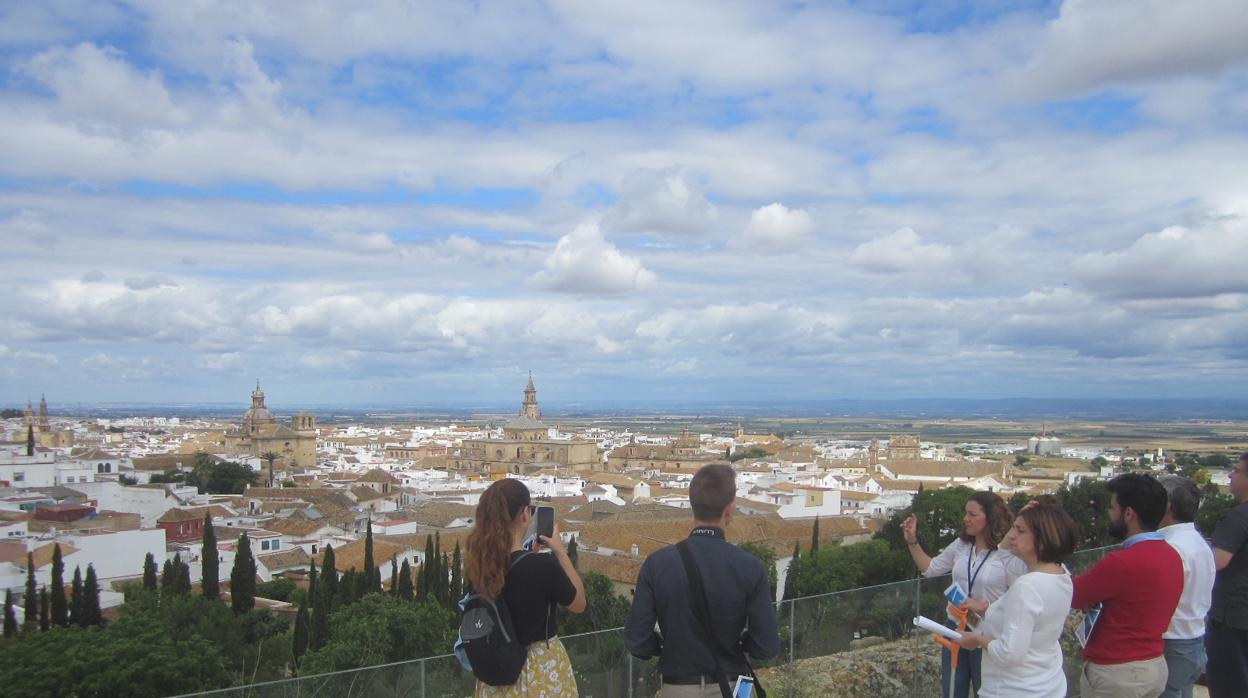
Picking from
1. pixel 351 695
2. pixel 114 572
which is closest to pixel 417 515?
pixel 114 572

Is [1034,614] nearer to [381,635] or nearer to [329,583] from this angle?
[381,635]

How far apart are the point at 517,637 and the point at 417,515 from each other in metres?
39.5

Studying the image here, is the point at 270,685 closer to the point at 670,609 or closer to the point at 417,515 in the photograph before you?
the point at 670,609

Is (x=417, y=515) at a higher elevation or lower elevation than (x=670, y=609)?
lower

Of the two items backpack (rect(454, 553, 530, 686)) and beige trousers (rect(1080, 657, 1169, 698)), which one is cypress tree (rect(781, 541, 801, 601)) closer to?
beige trousers (rect(1080, 657, 1169, 698))

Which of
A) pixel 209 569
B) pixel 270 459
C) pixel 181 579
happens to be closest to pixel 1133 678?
pixel 209 569

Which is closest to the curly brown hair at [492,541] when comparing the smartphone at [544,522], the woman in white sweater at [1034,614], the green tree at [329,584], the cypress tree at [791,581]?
the smartphone at [544,522]

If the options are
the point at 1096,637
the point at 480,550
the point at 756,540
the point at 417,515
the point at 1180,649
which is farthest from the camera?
the point at 417,515

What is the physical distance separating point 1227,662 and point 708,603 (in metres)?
3.03

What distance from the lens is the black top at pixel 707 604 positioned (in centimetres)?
328

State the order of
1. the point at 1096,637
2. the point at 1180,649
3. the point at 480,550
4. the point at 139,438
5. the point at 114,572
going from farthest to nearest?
1. the point at 139,438
2. the point at 114,572
3. the point at 1180,649
4. the point at 1096,637
5. the point at 480,550

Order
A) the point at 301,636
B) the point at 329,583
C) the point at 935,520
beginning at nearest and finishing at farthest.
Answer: the point at 301,636 → the point at 329,583 → the point at 935,520

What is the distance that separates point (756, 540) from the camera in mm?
31891

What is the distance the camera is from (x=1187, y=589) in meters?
4.12
